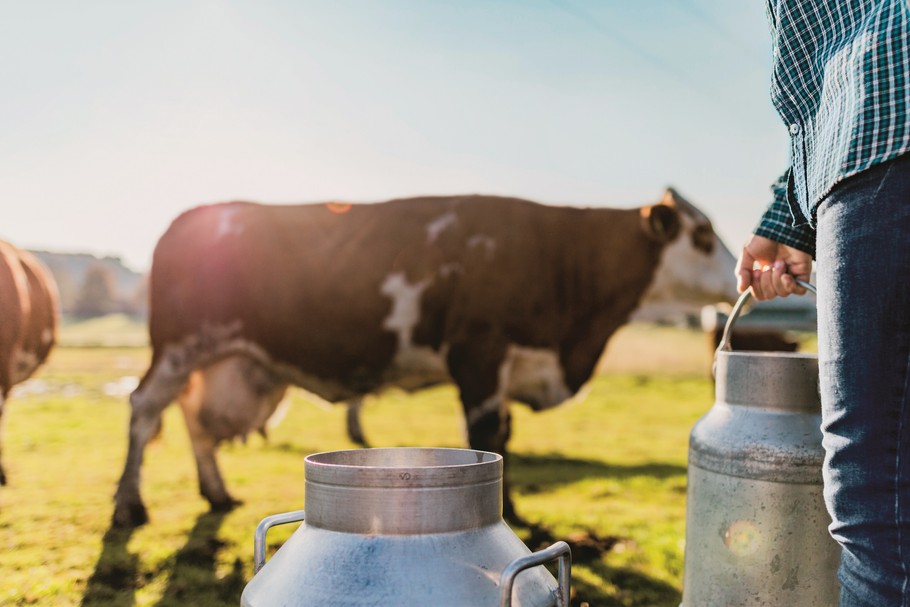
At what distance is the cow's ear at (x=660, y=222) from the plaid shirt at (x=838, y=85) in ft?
11.2

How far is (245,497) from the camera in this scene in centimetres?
473

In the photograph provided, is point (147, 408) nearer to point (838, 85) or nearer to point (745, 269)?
point (745, 269)

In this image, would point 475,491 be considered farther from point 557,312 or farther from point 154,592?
point 557,312

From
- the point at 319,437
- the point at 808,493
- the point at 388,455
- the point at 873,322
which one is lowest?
the point at 319,437

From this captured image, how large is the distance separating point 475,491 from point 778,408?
969 millimetres

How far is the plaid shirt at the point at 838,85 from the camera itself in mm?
1094

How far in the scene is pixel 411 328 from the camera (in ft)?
14.5

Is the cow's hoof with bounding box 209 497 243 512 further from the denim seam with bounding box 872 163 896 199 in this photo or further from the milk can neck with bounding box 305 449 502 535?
the denim seam with bounding box 872 163 896 199

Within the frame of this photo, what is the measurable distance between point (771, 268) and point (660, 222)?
3216mm

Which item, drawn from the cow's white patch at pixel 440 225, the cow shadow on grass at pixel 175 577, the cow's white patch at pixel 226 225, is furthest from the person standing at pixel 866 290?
the cow's white patch at pixel 226 225

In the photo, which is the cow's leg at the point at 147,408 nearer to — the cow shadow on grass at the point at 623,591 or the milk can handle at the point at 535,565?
the cow shadow on grass at the point at 623,591

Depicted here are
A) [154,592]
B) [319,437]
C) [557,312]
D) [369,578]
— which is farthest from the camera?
[319,437]

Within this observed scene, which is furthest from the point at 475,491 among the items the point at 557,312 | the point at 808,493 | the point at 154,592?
the point at 557,312

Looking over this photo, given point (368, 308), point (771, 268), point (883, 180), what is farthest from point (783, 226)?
point (368, 308)
